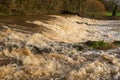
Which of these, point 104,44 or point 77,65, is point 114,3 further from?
point 77,65

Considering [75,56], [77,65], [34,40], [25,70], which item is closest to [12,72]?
[25,70]

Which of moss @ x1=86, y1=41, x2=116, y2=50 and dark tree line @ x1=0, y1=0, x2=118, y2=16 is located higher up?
moss @ x1=86, y1=41, x2=116, y2=50

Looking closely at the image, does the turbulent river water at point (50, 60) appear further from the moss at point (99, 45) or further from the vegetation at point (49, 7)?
the vegetation at point (49, 7)

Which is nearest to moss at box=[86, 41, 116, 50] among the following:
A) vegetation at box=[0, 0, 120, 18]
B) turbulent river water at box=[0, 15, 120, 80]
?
turbulent river water at box=[0, 15, 120, 80]

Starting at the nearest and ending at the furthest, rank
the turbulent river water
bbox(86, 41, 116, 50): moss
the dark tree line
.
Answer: the turbulent river water → bbox(86, 41, 116, 50): moss → the dark tree line

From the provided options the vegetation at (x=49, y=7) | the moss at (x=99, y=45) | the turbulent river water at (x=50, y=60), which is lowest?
the vegetation at (x=49, y=7)

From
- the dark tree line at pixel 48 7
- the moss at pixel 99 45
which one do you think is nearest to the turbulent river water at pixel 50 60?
the moss at pixel 99 45

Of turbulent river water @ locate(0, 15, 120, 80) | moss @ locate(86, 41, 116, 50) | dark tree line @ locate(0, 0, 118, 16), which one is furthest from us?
dark tree line @ locate(0, 0, 118, 16)

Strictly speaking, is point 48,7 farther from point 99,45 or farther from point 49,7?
point 99,45

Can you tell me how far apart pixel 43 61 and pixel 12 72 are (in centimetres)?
169

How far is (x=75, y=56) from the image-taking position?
11.6 meters

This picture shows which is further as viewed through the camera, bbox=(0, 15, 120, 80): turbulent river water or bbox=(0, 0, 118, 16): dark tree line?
bbox=(0, 0, 118, 16): dark tree line

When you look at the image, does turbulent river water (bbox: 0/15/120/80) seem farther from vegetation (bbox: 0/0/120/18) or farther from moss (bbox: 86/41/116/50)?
vegetation (bbox: 0/0/120/18)

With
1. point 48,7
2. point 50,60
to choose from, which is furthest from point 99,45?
point 48,7
